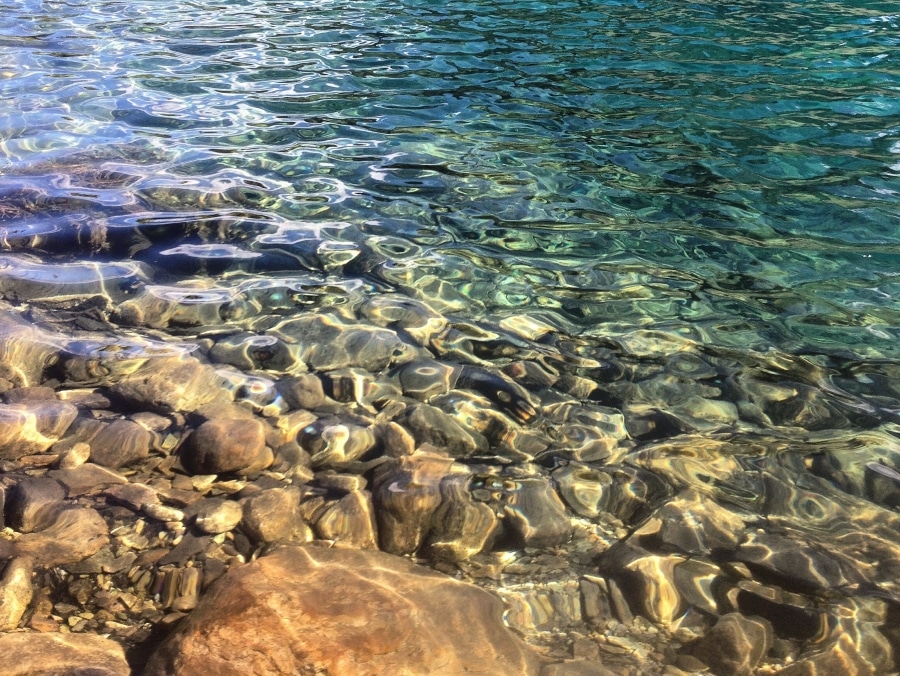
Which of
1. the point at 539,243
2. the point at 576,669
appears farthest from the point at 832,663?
the point at 539,243

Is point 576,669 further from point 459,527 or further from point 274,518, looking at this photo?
point 274,518

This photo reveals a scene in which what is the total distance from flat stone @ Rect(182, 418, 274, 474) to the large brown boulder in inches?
21.6

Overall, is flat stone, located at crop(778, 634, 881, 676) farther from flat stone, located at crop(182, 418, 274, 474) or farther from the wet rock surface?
flat stone, located at crop(182, 418, 274, 474)

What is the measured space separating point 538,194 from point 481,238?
82cm

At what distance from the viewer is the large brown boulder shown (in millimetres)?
1955

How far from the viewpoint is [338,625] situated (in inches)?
81.7

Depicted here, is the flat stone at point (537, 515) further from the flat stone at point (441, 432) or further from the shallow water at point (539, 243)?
the flat stone at point (441, 432)

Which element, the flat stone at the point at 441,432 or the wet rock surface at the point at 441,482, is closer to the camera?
the wet rock surface at the point at 441,482

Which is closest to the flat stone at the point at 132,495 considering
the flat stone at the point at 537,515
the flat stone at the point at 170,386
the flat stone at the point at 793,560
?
the flat stone at the point at 170,386

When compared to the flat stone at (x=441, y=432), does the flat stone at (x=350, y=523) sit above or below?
below

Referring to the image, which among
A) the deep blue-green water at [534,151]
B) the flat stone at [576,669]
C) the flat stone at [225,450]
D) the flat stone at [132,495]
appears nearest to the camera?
the flat stone at [576,669]

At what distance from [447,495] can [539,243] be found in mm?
2223

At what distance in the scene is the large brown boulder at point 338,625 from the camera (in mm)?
1955

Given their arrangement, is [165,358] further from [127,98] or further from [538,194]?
[127,98]
